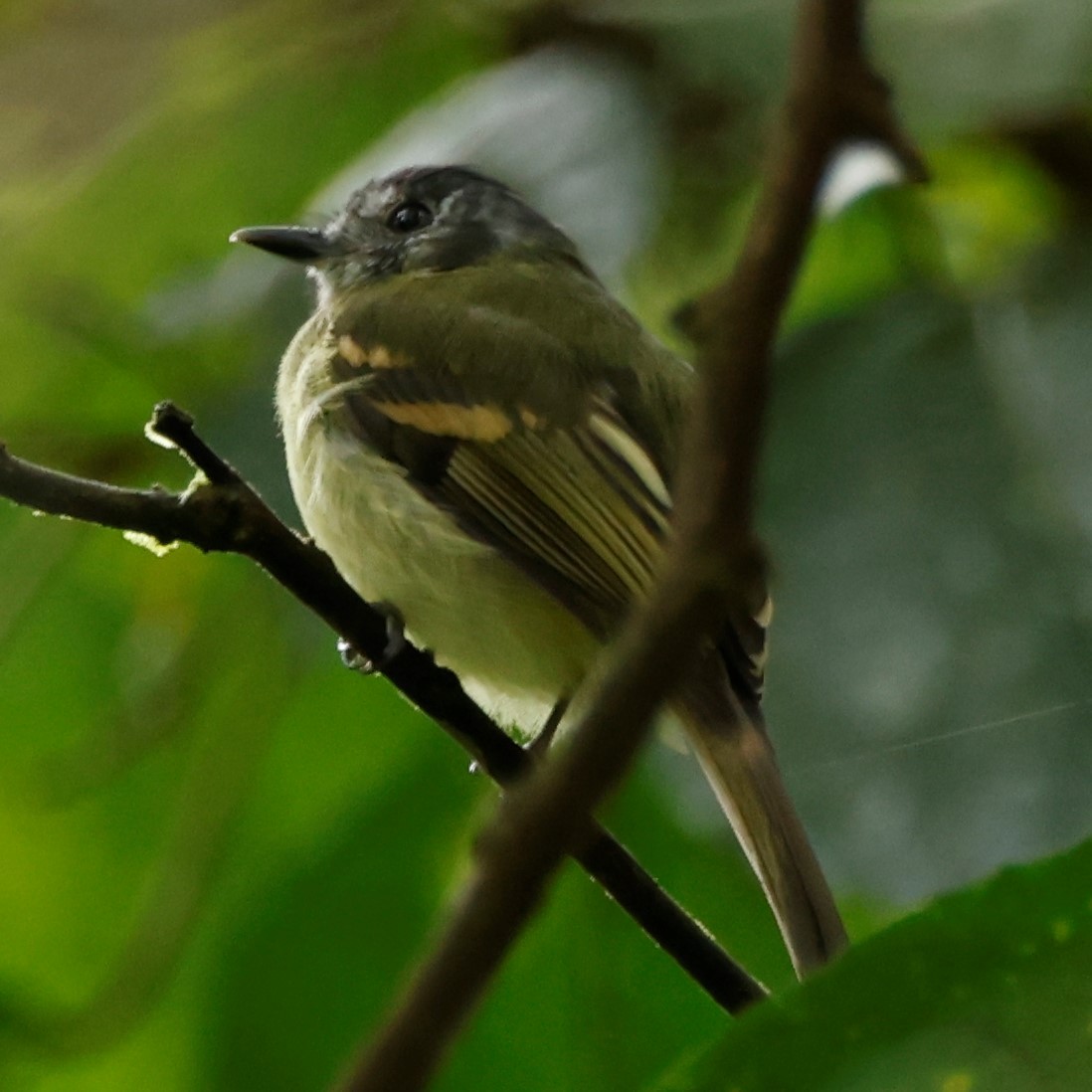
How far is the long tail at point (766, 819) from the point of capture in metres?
2.05

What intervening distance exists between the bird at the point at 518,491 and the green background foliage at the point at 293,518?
12cm

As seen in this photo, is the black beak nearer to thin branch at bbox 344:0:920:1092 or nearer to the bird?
the bird

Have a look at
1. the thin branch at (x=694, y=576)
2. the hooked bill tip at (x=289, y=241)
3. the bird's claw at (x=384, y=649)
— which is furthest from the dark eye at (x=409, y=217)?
the thin branch at (x=694, y=576)

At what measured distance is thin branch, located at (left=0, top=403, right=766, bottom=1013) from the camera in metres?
1.61

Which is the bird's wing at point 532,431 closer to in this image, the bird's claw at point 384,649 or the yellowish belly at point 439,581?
the yellowish belly at point 439,581

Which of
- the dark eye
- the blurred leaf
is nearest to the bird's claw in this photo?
the blurred leaf

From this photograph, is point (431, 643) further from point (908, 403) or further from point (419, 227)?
point (419, 227)

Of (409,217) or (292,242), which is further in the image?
(409,217)

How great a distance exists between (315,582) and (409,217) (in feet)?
6.71

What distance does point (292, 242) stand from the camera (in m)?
3.31

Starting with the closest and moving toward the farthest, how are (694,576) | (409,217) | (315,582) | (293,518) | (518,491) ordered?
1. (694,576)
2. (315,582)
3. (518,491)
4. (293,518)
5. (409,217)

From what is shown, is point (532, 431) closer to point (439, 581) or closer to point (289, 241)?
point (439, 581)

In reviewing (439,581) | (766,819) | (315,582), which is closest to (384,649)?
(315,582)

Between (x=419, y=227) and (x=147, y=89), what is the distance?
1.43 m
